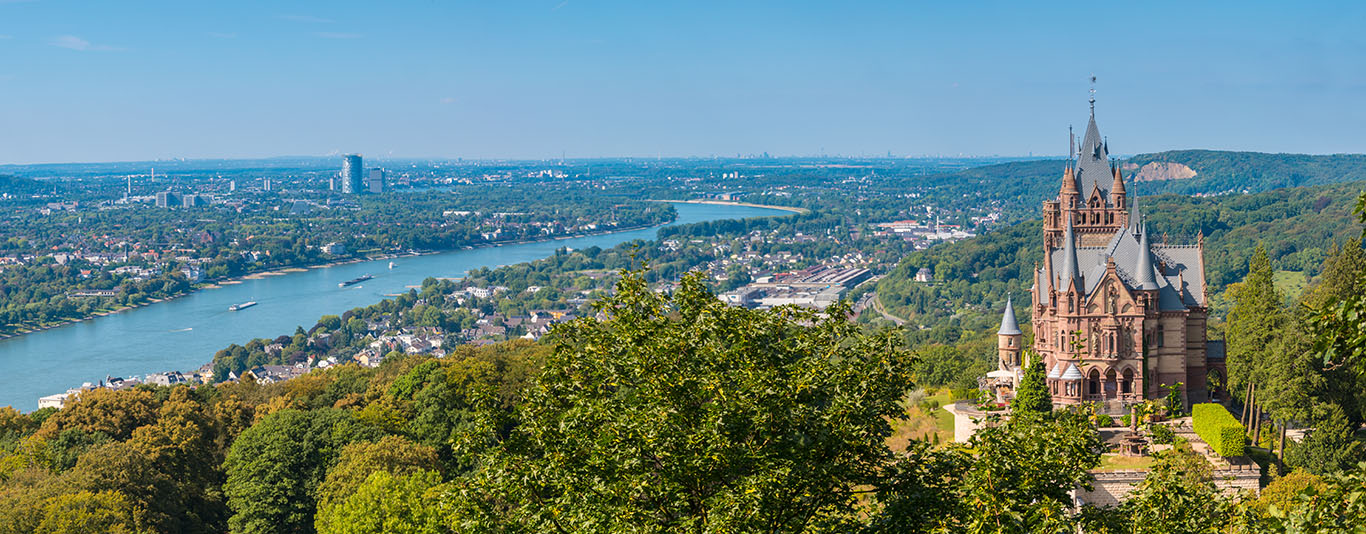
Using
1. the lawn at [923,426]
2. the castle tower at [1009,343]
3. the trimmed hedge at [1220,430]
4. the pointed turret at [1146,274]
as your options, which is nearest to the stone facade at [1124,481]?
the trimmed hedge at [1220,430]

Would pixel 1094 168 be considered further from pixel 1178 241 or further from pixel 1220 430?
pixel 1178 241

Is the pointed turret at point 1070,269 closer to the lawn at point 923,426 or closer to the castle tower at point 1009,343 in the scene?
the castle tower at point 1009,343

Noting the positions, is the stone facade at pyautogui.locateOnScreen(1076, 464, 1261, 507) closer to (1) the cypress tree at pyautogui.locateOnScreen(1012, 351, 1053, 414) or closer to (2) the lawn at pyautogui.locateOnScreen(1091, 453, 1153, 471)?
(2) the lawn at pyautogui.locateOnScreen(1091, 453, 1153, 471)

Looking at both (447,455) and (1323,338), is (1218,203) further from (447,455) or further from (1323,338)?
(1323,338)

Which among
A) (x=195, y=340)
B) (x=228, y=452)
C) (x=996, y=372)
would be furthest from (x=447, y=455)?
(x=195, y=340)

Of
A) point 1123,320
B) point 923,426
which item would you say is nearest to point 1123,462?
point 1123,320

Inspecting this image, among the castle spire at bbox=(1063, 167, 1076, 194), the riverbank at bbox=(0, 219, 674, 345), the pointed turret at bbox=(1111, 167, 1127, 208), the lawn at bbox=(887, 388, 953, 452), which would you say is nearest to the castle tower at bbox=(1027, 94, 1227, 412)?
the lawn at bbox=(887, 388, 953, 452)

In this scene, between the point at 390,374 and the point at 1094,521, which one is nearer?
the point at 1094,521
